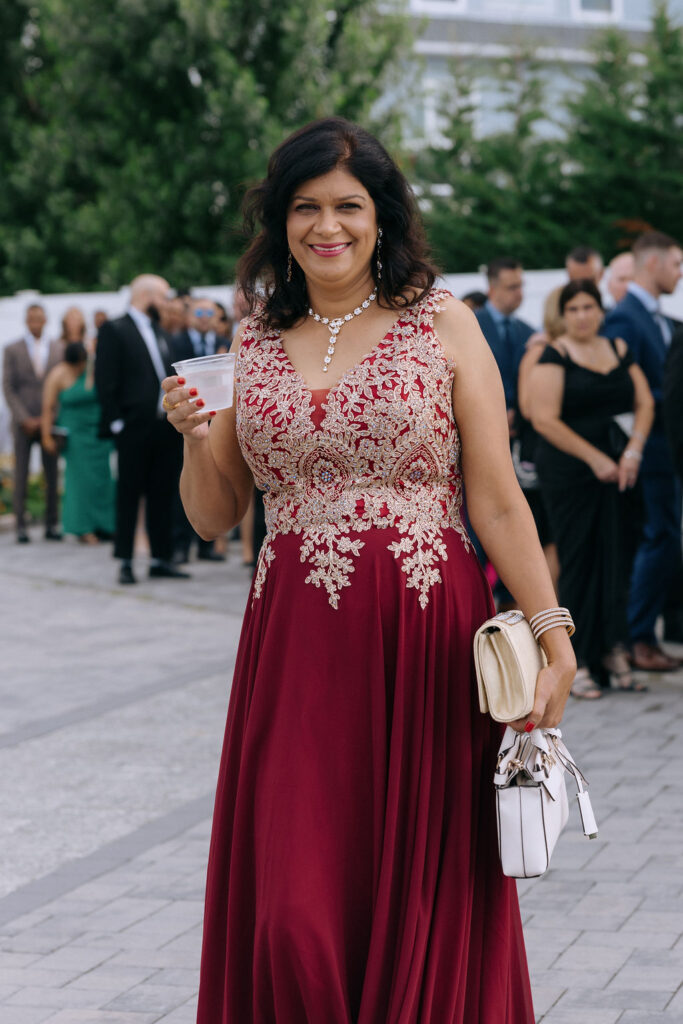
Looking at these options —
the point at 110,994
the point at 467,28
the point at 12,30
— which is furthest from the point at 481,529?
the point at 467,28

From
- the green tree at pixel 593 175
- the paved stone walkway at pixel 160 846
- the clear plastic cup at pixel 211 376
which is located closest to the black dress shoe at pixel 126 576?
the paved stone walkway at pixel 160 846

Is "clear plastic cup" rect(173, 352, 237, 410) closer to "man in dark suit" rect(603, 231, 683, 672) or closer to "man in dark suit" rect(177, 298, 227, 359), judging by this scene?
"man in dark suit" rect(603, 231, 683, 672)

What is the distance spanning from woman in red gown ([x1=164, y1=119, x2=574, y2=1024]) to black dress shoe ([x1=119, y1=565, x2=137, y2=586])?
8966 mm

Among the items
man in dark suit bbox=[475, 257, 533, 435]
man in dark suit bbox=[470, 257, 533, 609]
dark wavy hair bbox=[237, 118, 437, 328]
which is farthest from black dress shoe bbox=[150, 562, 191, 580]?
dark wavy hair bbox=[237, 118, 437, 328]

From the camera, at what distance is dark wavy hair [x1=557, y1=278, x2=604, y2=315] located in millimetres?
7711

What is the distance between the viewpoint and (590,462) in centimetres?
776

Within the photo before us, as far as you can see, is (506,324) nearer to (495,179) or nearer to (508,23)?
(495,179)

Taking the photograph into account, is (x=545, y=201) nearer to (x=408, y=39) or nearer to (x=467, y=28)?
(x=408, y=39)

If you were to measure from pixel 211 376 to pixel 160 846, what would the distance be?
2786 millimetres

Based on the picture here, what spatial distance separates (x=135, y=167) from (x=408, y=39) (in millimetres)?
4773

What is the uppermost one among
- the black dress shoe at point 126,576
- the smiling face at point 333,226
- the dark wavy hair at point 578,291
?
the dark wavy hair at point 578,291

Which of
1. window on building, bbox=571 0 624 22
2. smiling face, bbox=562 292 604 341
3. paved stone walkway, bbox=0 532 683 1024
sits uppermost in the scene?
window on building, bbox=571 0 624 22

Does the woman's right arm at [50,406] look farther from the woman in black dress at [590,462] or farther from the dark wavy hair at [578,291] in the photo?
the dark wavy hair at [578,291]

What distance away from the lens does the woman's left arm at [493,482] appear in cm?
327
